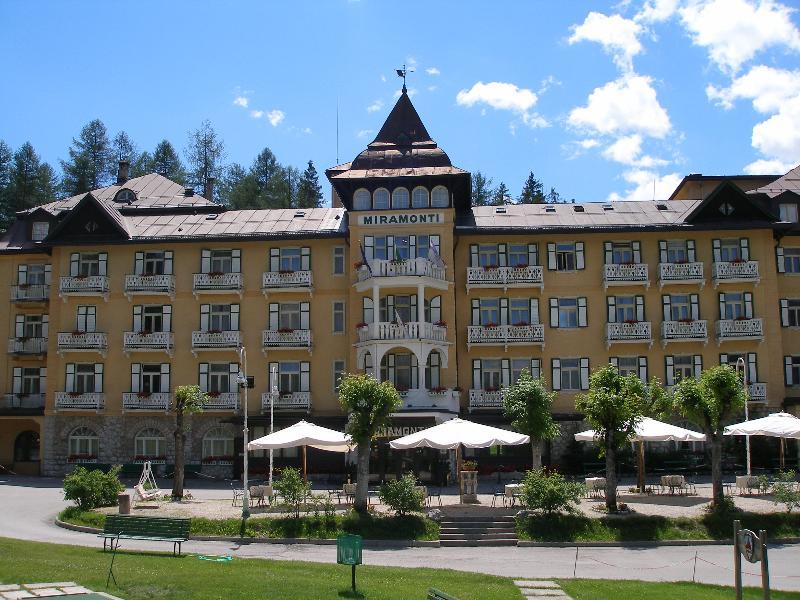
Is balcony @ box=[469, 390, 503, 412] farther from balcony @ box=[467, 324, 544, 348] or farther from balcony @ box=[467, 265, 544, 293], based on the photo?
balcony @ box=[467, 265, 544, 293]

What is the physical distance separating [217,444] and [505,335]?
16.1 m

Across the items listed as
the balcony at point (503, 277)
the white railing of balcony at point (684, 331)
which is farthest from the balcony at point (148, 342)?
the white railing of balcony at point (684, 331)

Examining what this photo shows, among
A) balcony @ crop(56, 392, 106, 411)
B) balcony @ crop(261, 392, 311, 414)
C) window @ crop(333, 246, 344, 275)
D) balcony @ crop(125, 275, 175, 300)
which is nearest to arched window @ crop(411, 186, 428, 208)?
window @ crop(333, 246, 344, 275)

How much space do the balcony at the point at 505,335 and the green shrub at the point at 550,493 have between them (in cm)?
1711

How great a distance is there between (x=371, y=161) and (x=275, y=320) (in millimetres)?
9856

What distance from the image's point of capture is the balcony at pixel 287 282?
44781 millimetres

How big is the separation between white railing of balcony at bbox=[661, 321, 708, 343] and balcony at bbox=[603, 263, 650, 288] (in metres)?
2.48

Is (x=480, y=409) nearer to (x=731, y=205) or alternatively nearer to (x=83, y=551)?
(x=731, y=205)

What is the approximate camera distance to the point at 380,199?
44281 millimetres

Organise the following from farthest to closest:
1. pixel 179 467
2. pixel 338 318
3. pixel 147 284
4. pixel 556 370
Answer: pixel 147 284
pixel 338 318
pixel 556 370
pixel 179 467

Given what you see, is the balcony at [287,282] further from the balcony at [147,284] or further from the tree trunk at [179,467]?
the tree trunk at [179,467]

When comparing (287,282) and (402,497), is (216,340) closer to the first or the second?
(287,282)

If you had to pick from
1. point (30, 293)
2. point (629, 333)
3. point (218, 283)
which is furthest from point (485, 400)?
point (30, 293)

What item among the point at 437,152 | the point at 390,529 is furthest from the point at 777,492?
the point at 437,152
